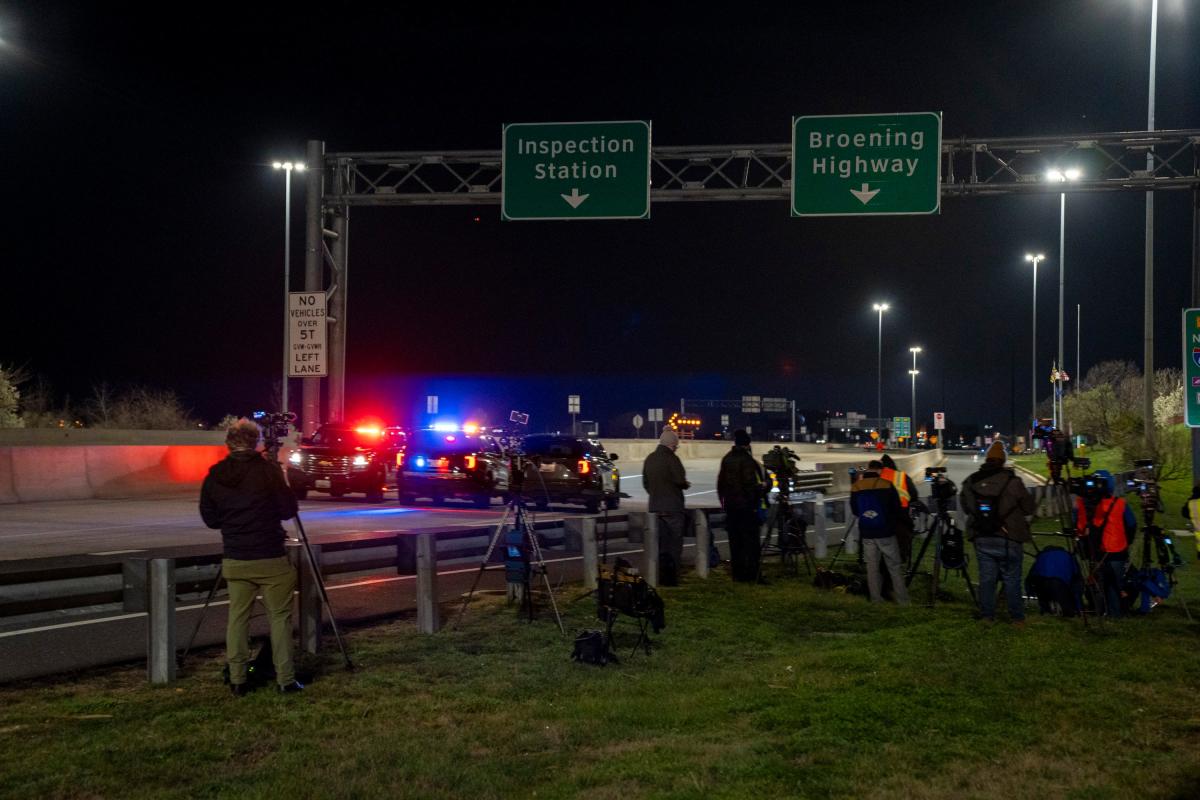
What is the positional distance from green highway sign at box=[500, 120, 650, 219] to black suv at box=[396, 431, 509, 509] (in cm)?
550

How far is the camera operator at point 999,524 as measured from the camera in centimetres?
1080

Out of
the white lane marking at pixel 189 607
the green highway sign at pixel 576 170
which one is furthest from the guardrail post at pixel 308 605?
the green highway sign at pixel 576 170

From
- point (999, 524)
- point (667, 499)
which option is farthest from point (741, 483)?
point (999, 524)

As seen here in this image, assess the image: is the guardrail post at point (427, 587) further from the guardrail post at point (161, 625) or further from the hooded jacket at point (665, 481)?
the hooded jacket at point (665, 481)

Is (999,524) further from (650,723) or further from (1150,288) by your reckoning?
(1150,288)

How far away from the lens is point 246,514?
296 inches

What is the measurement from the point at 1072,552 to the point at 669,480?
457 centimetres

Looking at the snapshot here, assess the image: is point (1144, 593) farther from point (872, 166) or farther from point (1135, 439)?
point (1135, 439)

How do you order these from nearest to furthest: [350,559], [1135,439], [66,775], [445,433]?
1. [66,775]
2. [350,559]
3. [445,433]
4. [1135,439]

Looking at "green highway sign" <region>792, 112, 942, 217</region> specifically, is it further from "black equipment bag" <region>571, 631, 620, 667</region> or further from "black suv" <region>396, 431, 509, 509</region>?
"black equipment bag" <region>571, 631, 620, 667</region>

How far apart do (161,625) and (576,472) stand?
1681cm

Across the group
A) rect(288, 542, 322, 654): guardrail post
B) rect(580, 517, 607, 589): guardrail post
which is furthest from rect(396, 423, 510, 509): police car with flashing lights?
rect(288, 542, 322, 654): guardrail post

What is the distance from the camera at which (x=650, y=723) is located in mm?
6973

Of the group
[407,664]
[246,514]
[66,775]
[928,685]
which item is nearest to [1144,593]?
[928,685]
